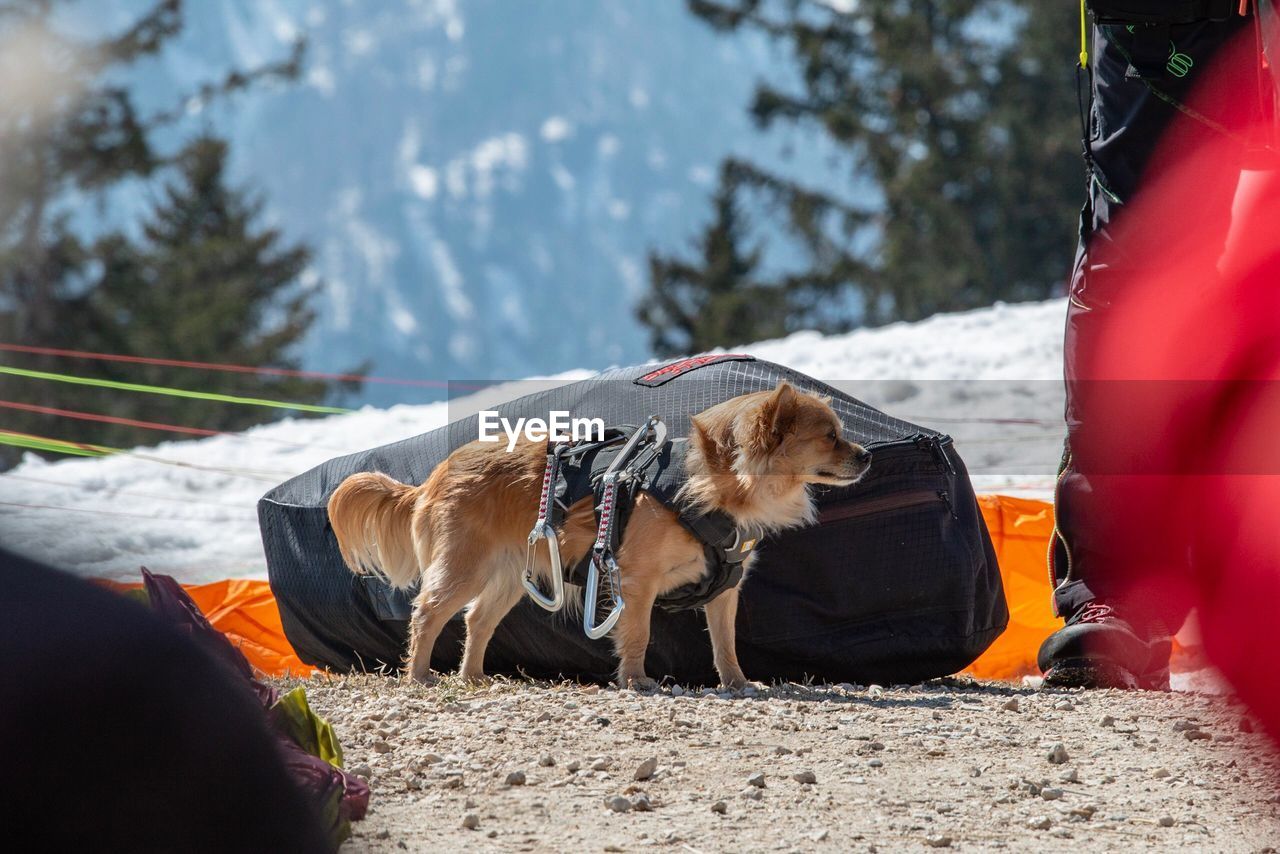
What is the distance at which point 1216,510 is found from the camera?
3828 mm

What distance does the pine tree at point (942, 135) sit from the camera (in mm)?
23547

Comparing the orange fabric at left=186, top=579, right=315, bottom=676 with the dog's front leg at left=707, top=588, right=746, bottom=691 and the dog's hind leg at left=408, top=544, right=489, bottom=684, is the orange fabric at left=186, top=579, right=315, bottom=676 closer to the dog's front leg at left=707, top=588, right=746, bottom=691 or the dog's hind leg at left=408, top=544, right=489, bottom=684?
the dog's hind leg at left=408, top=544, right=489, bottom=684

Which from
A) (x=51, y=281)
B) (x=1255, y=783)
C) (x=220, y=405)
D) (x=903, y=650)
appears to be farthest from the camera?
(x=220, y=405)

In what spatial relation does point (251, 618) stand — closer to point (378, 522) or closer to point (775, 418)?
point (378, 522)

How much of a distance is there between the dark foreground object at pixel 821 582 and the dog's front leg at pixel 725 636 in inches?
5.7

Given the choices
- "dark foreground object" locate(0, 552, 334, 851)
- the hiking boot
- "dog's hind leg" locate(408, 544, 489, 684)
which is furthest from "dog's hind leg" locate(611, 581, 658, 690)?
"dark foreground object" locate(0, 552, 334, 851)

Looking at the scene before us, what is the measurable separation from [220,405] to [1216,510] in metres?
21.7

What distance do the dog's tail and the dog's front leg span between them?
1.08m

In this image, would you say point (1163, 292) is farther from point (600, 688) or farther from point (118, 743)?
point (118, 743)

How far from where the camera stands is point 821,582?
14.2ft

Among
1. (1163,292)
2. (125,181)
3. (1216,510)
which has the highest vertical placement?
(125,181)

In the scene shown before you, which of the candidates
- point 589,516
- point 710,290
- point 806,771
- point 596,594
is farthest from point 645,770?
point 710,290

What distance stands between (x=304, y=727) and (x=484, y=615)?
1.86 meters

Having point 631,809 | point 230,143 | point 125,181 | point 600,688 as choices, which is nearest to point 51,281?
point 125,181
